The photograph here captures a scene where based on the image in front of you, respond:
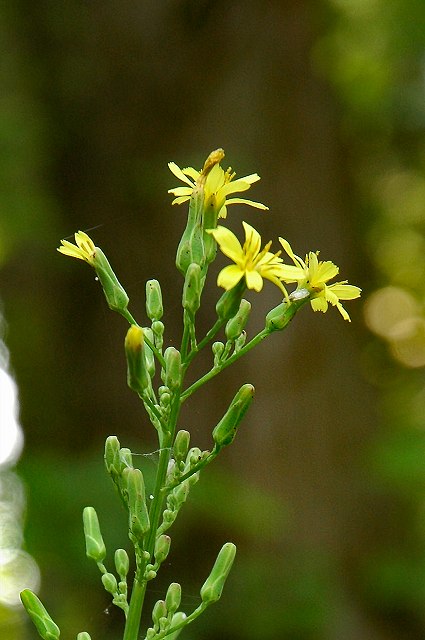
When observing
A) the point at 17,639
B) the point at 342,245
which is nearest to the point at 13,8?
the point at 342,245

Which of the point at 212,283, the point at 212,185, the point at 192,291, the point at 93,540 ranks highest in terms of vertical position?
the point at 212,185

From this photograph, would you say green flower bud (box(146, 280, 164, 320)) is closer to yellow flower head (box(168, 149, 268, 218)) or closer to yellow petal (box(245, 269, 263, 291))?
yellow flower head (box(168, 149, 268, 218))

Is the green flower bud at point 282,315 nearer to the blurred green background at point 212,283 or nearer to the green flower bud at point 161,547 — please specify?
the green flower bud at point 161,547

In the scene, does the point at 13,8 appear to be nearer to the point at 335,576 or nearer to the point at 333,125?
the point at 333,125

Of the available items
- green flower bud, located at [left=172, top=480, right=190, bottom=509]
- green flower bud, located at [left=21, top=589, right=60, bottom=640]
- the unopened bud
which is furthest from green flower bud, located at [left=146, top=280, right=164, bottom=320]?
green flower bud, located at [left=21, top=589, right=60, bottom=640]

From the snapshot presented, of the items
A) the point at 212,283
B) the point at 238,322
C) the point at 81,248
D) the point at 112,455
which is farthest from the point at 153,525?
the point at 212,283

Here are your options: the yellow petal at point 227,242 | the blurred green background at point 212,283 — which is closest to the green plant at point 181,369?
the yellow petal at point 227,242

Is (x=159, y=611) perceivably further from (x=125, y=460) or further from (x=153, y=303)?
(x=153, y=303)
